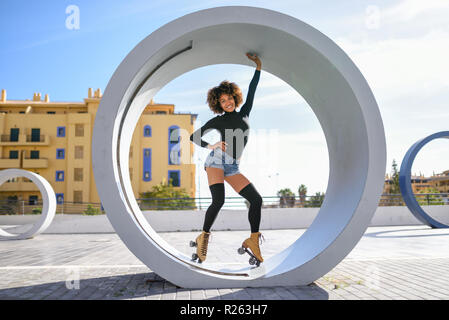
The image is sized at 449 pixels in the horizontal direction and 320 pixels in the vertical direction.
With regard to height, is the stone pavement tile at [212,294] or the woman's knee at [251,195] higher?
the woman's knee at [251,195]

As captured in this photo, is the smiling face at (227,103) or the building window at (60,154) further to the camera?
the building window at (60,154)

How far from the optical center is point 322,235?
442cm

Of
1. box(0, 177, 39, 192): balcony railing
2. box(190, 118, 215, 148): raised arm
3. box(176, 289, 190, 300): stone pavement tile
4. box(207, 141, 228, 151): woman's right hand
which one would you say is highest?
box(0, 177, 39, 192): balcony railing

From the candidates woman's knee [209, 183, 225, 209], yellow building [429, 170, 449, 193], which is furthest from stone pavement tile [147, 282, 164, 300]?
yellow building [429, 170, 449, 193]

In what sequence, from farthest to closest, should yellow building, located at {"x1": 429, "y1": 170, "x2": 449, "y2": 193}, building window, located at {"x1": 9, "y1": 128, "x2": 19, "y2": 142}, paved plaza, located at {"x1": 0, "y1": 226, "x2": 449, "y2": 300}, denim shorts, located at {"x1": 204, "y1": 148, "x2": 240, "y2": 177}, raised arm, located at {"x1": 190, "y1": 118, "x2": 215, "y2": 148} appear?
yellow building, located at {"x1": 429, "y1": 170, "x2": 449, "y2": 193} < building window, located at {"x1": 9, "y1": 128, "x2": 19, "y2": 142} < denim shorts, located at {"x1": 204, "y1": 148, "x2": 240, "y2": 177} < raised arm, located at {"x1": 190, "y1": 118, "x2": 215, "y2": 148} < paved plaza, located at {"x1": 0, "y1": 226, "x2": 449, "y2": 300}

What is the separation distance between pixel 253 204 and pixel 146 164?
32193 millimetres

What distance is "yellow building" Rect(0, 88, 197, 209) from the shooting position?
3512cm

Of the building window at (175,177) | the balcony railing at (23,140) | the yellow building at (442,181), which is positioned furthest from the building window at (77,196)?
the yellow building at (442,181)

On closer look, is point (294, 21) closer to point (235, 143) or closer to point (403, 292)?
point (235, 143)

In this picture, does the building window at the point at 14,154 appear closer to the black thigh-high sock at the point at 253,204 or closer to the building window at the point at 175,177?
the building window at the point at 175,177

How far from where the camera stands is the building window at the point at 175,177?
1395 inches

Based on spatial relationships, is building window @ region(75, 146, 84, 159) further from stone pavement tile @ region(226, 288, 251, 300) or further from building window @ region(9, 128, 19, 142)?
stone pavement tile @ region(226, 288, 251, 300)

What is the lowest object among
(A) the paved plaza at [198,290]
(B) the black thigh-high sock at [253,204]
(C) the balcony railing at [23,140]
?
(A) the paved plaza at [198,290]

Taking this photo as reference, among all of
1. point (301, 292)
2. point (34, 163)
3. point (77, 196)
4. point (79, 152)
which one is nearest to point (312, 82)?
point (301, 292)
